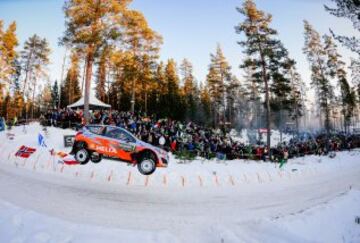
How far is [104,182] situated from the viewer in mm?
11828

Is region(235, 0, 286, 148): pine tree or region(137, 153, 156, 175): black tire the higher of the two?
region(235, 0, 286, 148): pine tree

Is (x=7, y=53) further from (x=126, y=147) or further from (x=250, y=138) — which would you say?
(x=250, y=138)

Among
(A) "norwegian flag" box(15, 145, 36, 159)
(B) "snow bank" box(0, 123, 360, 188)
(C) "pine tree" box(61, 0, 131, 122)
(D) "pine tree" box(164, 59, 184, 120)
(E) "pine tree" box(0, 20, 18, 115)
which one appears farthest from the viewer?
(D) "pine tree" box(164, 59, 184, 120)

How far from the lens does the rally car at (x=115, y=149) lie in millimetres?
6988

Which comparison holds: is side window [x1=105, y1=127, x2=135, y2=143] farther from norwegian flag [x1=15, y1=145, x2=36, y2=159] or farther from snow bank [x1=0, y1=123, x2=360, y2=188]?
norwegian flag [x1=15, y1=145, x2=36, y2=159]

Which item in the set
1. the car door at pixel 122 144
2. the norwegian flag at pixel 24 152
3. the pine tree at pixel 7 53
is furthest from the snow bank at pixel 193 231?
the pine tree at pixel 7 53

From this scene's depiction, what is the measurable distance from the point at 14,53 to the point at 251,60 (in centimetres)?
2759

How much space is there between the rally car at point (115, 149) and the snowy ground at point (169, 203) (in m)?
1.97

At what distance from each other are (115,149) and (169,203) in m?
3.92

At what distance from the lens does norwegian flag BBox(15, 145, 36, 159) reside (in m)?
13.4

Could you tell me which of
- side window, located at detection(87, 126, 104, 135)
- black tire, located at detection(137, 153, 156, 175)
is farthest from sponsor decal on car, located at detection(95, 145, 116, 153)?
black tire, located at detection(137, 153, 156, 175)

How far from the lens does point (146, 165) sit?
7004 mm

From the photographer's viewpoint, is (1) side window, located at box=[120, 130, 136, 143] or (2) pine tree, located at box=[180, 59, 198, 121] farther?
(2) pine tree, located at box=[180, 59, 198, 121]

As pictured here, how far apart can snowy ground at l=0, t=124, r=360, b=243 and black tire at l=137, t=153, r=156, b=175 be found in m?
1.75
